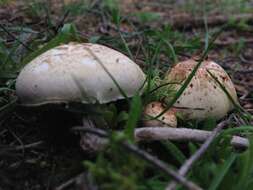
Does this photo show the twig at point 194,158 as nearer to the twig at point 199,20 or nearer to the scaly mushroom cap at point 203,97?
the scaly mushroom cap at point 203,97

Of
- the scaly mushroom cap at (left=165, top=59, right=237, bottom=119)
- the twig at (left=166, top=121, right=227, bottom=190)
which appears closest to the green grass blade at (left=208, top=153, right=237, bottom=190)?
the twig at (left=166, top=121, right=227, bottom=190)

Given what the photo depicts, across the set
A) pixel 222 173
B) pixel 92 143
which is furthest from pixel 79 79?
pixel 222 173

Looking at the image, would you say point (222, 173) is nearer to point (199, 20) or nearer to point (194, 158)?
point (194, 158)

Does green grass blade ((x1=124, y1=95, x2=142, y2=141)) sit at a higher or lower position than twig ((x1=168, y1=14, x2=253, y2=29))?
higher

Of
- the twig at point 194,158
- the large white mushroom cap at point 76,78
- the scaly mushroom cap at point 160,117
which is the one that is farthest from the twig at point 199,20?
the twig at point 194,158

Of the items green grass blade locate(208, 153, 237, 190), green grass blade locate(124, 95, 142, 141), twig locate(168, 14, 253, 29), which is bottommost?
twig locate(168, 14, 253, 29)

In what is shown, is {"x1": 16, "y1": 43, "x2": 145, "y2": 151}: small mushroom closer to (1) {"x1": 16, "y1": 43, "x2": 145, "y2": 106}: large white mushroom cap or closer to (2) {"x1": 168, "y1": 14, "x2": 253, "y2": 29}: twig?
(1) {"x1": 16, "y1": 43, "x2": 145, "y2": 106}: large white mushroom cap

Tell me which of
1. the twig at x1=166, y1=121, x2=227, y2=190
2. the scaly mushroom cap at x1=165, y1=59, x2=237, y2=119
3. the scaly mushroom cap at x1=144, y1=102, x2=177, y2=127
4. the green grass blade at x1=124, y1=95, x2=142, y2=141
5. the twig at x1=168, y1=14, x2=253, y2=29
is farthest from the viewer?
the twig at x1=168, y1=14, x2=253, y2=29

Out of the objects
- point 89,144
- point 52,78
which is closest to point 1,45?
point 52,78
